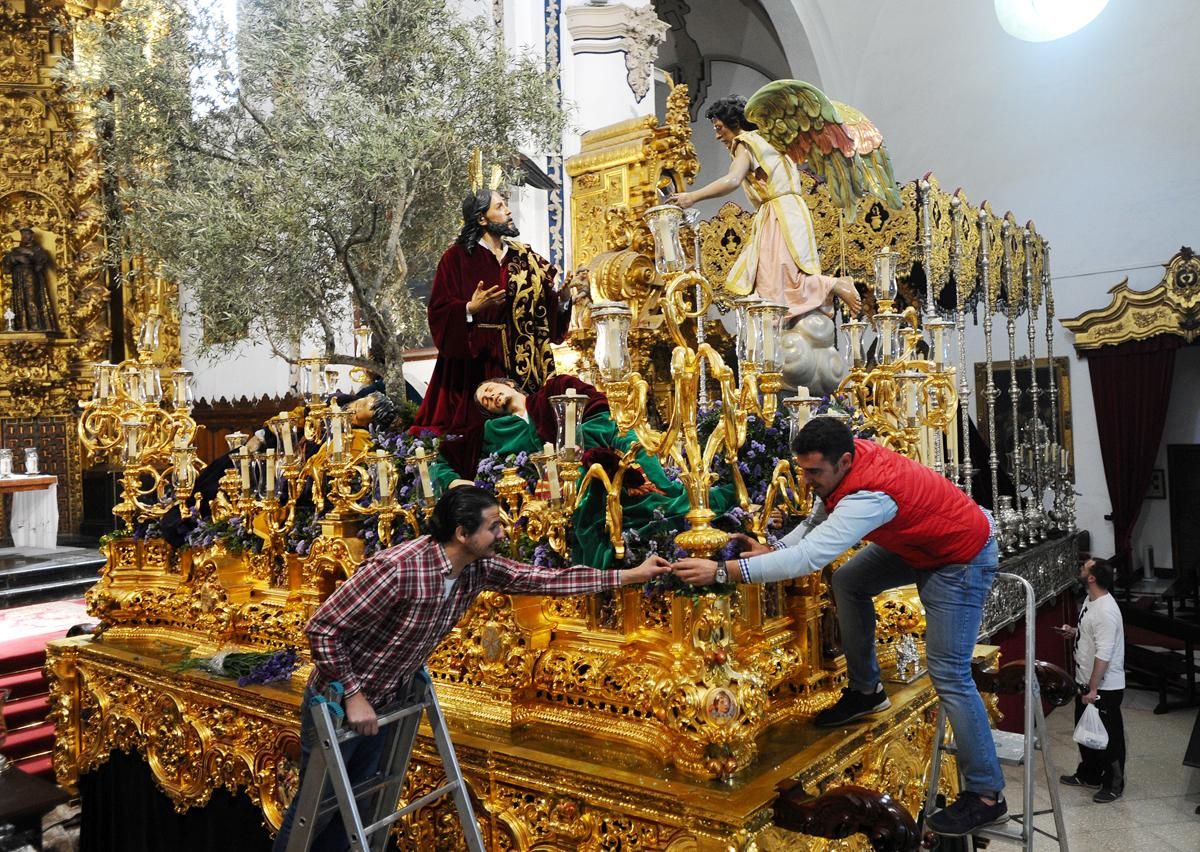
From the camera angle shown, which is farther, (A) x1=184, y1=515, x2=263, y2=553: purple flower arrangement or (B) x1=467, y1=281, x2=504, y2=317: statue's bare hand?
(A) x1=184, y1=515, x2=263, y2=553: purple flower arrangement

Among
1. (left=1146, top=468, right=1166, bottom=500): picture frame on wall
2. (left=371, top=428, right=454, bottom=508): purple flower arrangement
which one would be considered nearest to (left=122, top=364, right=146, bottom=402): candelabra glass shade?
(left=371, top=428, right=454, bottom=508): purple flower arrangement

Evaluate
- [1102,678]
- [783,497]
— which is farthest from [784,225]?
[1102,678]

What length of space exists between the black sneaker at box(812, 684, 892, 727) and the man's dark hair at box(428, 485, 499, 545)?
136 cm

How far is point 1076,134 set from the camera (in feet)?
35.7

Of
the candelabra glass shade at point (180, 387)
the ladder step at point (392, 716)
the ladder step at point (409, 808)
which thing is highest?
the candelabra glass shade at point (180, 387)

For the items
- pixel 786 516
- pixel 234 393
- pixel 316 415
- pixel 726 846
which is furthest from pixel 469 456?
pixel 234 393

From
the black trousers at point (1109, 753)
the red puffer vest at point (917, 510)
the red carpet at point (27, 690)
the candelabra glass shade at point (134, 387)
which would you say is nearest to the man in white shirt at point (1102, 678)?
the black trousers at point (1109, 753)

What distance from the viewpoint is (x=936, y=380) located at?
3.88 meters

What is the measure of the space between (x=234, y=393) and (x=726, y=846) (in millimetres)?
12255

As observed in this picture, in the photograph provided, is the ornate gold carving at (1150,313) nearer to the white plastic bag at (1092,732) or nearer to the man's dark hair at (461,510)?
the white plastic bag at (1092,732)

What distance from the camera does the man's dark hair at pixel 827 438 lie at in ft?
8.66

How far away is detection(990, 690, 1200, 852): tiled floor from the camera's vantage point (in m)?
5.06

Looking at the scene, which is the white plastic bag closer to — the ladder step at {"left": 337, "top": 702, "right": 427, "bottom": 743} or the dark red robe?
the dark red robe

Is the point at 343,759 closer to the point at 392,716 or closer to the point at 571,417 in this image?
the point at 392,716
